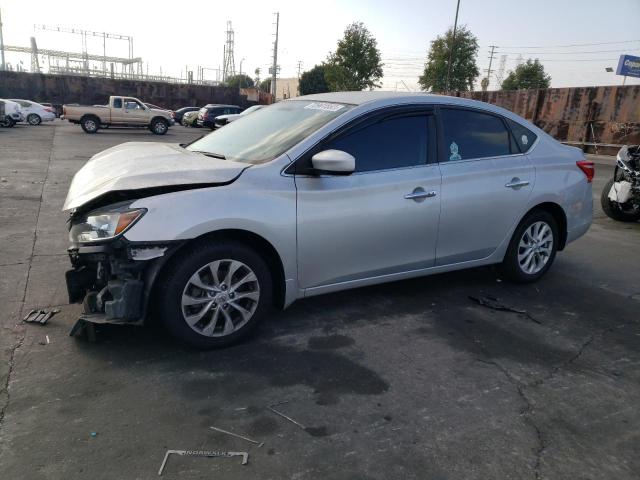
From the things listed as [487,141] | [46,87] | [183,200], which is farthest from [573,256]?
[46,87]

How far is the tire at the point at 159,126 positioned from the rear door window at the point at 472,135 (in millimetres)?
23588

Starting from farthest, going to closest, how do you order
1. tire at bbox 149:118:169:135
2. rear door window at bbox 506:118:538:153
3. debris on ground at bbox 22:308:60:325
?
tire at bbox 149:118:169:135 → rear door window at bbox 506:118:538:153 → debris on ground at bbox 22:308:60:325

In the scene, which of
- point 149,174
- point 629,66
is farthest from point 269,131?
point 629,66

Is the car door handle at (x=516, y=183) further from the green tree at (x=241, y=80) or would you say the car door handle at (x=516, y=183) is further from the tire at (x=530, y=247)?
the green tree at (x=241, y=80)

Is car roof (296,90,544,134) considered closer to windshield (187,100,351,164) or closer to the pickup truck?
windshield (187,100,351,164)

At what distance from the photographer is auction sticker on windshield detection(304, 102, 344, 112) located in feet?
13.0

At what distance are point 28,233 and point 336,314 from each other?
4.22 m

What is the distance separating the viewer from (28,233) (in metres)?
6.09

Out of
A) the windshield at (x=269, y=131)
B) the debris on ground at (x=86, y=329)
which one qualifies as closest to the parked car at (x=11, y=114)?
the windshield at (x=269, y=131)

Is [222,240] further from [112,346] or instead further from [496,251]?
[496,251]

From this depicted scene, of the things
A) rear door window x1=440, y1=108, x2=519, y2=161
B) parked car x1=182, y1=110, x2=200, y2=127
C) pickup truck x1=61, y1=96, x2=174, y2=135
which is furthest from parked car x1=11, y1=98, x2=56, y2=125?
rear door window x1=440, y1=108, x2=519, y2=161

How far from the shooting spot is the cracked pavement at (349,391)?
2.38m

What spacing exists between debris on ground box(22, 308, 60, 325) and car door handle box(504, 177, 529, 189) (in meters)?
3.86

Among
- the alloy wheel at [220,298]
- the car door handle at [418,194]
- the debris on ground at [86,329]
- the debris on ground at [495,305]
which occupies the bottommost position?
the debris on ground at [495,305]
